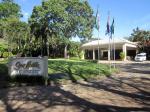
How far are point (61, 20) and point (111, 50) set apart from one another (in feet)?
34.6

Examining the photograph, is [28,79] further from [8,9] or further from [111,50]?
[8,9]

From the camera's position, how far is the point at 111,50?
53594 mm

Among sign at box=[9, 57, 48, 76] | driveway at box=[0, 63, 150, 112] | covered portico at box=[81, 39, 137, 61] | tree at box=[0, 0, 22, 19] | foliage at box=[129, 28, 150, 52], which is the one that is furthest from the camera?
tree at box=[0, 0, 22, 19]

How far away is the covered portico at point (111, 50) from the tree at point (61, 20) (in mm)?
3783

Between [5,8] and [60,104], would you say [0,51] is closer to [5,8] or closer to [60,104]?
[5,8]

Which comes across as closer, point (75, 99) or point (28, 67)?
point (75, 99)

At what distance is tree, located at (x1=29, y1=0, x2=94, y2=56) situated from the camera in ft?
168

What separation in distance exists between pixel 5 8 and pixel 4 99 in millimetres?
64101

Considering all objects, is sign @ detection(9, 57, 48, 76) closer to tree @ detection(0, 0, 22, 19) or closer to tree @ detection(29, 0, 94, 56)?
tree @ detection(29, 0, 94, 56)

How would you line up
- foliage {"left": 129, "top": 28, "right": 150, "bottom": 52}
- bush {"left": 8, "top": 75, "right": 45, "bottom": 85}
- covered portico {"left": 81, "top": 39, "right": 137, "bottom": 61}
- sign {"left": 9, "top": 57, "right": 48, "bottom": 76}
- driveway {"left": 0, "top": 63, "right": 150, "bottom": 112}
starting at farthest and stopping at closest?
foliage {"left": 129, "top": 28, "right": 150, "bottom": 52} → covered portico {"left": 81, "top": 39, "right": 137, "bottom": 61} → sign {"left": 9, "top": 57, "right": 48, "bottom": 76} → bush {"left": 8, "top": 75, "right": 45, "bottom": 85} → driveway {"left": 0, "top": 63, "right": 150, "bottom": 112}

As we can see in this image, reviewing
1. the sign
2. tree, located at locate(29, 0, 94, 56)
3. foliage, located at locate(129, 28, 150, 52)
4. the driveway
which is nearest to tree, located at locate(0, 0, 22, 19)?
tree, located at locate(29, 0, 94, 56)

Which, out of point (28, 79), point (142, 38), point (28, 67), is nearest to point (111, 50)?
point (142, 38)

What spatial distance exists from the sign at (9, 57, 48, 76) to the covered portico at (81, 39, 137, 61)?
3774 centimetres

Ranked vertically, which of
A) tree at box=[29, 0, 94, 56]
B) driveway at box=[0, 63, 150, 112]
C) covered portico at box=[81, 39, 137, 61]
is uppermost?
tree at box=[29, 0, 94, 56]
